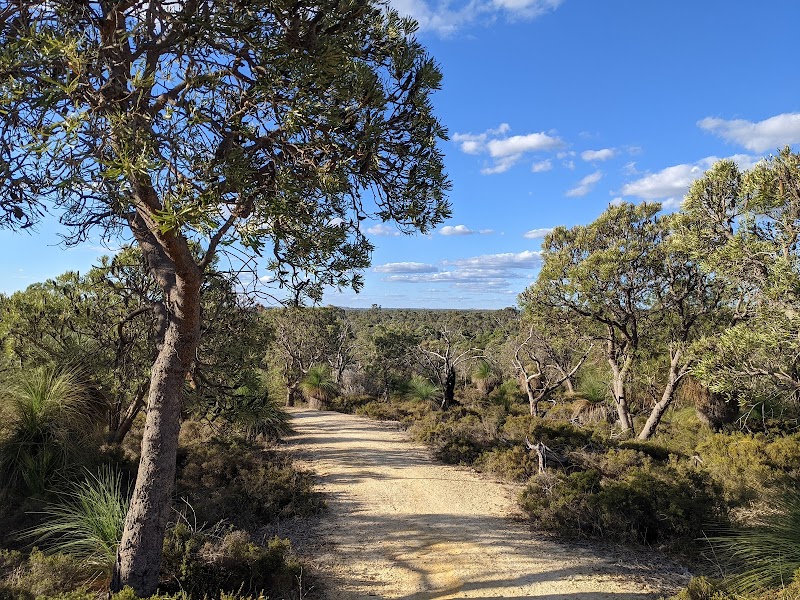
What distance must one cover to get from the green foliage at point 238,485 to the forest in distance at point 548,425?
0.14ft

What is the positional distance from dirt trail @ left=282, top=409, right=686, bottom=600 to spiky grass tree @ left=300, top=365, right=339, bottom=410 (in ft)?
42.5

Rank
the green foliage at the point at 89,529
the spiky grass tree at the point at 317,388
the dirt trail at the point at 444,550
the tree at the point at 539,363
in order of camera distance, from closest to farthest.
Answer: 1. the green foliage at the point at 89,529
2. the dirt trail at the point at 444,550
3. the tree at the point at 539,363
4. the spiky grass tree at the point at 317,388

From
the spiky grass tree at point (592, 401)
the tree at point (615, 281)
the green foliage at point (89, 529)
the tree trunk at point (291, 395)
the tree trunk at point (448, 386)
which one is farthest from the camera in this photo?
the tree trunk at point (291, 395)

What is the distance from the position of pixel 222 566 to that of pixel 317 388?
19.0 m

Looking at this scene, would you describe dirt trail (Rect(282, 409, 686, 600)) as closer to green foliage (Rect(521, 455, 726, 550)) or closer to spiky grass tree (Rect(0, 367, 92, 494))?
green foliage (Rect(521, 455, 726, 550))

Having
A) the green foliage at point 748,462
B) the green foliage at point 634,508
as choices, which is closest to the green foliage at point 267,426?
the green foliage at point 634,508

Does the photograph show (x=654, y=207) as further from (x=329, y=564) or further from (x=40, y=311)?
(x=40, y=311)

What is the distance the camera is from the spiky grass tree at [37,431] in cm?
660

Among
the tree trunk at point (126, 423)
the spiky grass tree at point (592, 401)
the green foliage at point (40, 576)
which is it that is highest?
the tree trunk at point (126, 423)

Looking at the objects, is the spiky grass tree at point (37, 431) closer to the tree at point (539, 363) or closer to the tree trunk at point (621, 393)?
the tree at point (539, 363)

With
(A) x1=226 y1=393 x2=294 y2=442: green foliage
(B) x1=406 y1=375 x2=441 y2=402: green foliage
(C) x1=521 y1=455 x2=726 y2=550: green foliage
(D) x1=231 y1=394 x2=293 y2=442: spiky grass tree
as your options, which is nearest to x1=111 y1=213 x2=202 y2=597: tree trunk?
(C) x1=521 y1=455 x2=726 y2=550: green foliage

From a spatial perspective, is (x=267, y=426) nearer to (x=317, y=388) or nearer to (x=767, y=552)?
(x=317, y=388)

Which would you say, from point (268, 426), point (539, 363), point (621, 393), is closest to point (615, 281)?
point (621, 393)

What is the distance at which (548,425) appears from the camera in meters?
13.3
